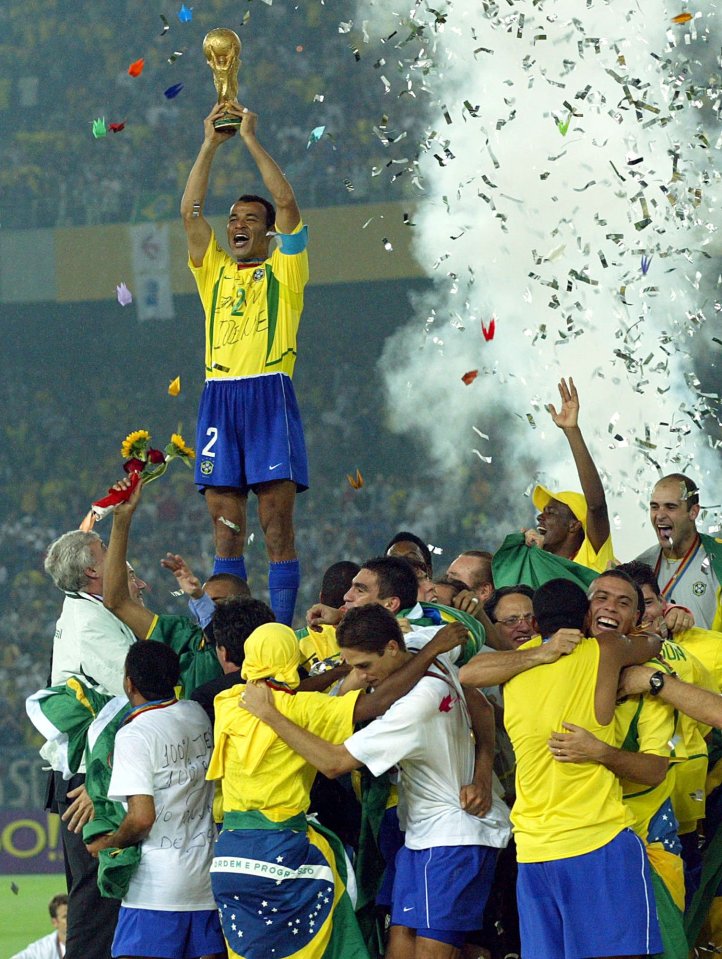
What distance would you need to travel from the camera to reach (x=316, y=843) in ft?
13.0

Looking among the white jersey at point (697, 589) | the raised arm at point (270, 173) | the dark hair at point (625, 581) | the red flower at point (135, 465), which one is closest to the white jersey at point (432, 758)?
the dark hair at point (625, 581)

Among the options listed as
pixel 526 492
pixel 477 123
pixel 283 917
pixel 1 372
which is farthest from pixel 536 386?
pixel 283 917

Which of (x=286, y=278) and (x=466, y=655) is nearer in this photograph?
(x=466, y=655)

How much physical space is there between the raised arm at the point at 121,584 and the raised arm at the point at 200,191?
1767 millimetres

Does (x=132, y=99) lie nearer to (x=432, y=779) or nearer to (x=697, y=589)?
(x=697, y=589)

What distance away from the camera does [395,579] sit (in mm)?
4176

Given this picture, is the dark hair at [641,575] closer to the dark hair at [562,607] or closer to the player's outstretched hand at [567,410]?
the dark hair at [562,607]

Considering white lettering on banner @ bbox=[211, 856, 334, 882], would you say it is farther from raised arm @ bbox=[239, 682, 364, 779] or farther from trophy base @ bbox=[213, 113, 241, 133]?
trophy base @ bbox=[213, 113, 241, 133]

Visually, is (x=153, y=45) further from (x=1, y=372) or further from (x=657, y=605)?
(x=657, y=605)

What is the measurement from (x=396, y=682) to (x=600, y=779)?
1.94 ft

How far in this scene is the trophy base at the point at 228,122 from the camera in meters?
5.78

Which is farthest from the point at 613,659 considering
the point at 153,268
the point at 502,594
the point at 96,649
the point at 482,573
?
the point at 153,268

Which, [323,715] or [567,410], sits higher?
[567,410]

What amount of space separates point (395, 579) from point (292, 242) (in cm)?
234
